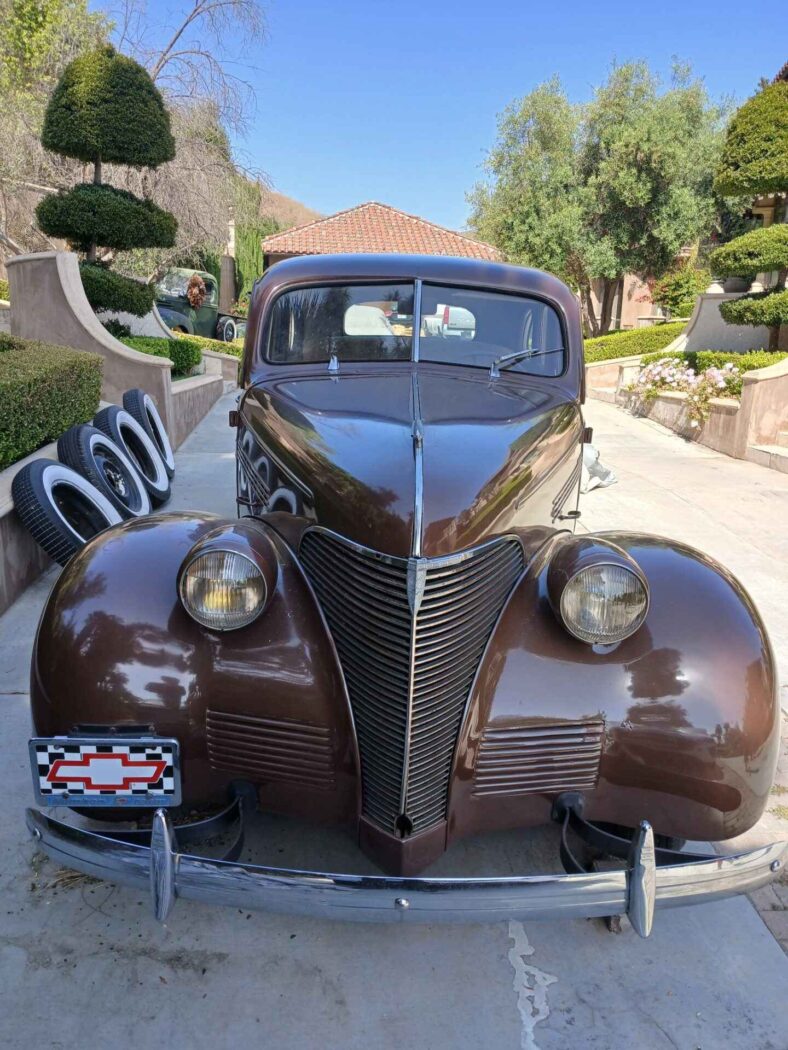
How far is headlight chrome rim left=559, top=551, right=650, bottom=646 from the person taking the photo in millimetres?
1938

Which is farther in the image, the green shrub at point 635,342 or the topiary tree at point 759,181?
the green shrub at point 635,342

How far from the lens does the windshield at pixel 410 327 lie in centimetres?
316

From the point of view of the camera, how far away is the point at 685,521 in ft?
21.7

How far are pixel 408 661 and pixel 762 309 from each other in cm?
1094

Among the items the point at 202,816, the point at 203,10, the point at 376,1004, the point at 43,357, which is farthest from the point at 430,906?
the point at 203,10

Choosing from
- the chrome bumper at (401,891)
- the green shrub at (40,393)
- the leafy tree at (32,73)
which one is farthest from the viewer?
the leafy tree at (32,73)

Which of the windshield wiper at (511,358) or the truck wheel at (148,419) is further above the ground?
the windshield wiper at (511,358)

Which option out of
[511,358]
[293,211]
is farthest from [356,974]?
[293,211]

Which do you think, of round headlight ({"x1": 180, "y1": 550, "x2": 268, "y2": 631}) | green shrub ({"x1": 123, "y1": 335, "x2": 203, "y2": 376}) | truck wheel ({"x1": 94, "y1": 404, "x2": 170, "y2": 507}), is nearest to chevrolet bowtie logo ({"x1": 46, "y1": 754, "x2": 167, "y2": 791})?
round headlight ({"x1": 180, "y1": 550, "x2": 268, "y2": 631})

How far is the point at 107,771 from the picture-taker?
75.7 inches

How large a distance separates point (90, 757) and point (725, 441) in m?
9.78

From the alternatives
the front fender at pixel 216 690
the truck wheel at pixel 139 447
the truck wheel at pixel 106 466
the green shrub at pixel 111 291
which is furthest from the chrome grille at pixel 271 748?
the green shrub at pixel 111 291

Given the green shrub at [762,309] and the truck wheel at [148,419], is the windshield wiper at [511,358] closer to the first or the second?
the truck wheel at [148,419]

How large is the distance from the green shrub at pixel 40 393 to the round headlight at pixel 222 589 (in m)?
3.23
